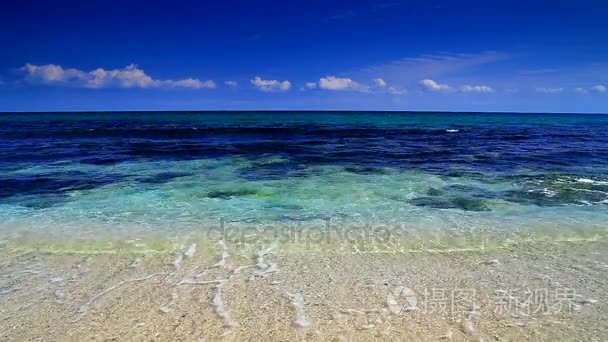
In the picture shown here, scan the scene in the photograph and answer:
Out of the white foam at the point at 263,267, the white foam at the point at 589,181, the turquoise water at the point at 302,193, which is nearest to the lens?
the white foam at the point at 263,267

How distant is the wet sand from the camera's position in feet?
13.1

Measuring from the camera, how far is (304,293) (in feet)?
15.7

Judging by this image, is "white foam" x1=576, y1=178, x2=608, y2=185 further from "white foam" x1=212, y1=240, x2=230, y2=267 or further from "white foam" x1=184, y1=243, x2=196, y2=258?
"white foam" x1=184, y1=243, x2=196, y2=258

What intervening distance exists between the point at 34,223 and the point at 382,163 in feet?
40.5

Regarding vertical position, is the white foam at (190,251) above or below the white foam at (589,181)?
below

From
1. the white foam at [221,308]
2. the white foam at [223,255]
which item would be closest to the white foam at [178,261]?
the white foam at [223,255]

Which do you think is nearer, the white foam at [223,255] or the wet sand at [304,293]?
the wet sand at [304,293]

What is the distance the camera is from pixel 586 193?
1017 centimetres

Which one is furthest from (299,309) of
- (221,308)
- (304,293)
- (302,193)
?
(302,193)

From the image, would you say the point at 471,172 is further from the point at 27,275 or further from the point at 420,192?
the point at 27,275

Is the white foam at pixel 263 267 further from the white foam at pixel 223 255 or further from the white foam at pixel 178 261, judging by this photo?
the white foam at pixel 178 261

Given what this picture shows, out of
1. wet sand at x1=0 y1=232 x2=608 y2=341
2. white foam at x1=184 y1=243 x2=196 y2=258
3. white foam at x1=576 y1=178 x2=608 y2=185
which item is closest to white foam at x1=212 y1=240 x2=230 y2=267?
wet sand at x1=0 y1=232 x2=608 y2=341

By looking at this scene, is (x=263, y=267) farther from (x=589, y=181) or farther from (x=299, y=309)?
(x=589, y=181)

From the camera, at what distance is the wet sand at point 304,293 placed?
3.99 metres
